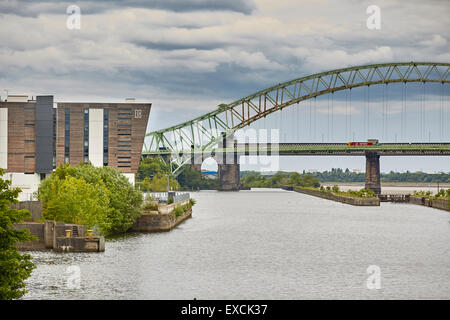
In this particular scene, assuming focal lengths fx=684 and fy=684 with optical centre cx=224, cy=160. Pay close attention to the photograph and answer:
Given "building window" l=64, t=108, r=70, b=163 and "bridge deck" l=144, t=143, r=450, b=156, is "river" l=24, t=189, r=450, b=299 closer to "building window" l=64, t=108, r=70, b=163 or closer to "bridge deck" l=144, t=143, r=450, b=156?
"building window" l=64, t=108, r=70, b=163

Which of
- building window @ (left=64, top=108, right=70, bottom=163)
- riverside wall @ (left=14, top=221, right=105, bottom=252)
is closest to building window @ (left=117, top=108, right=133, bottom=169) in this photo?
building window @ (left=64, top=108, right=70, bottom=163)

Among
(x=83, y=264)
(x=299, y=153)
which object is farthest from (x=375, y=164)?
(x=83, y=264)

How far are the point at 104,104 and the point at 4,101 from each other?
12.5 metres

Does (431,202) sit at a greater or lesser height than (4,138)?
lesser

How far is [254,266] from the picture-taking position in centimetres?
3766

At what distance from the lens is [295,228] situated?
213ft

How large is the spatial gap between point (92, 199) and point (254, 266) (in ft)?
46.9

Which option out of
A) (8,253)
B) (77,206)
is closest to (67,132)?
(77,206)

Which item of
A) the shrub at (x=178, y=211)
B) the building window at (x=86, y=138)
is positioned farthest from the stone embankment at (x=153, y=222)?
the building window at (x=86, y=138)

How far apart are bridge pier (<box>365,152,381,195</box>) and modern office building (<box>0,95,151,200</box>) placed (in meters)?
63.7

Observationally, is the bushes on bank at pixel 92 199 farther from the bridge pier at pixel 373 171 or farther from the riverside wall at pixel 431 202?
the bridge pier at pixel 373 171

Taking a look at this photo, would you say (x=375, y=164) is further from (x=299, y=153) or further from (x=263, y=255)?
(x=263, y=255)

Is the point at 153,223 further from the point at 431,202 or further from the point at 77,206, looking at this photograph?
the point at 431,202

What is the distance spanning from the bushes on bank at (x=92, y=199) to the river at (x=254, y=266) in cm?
190
